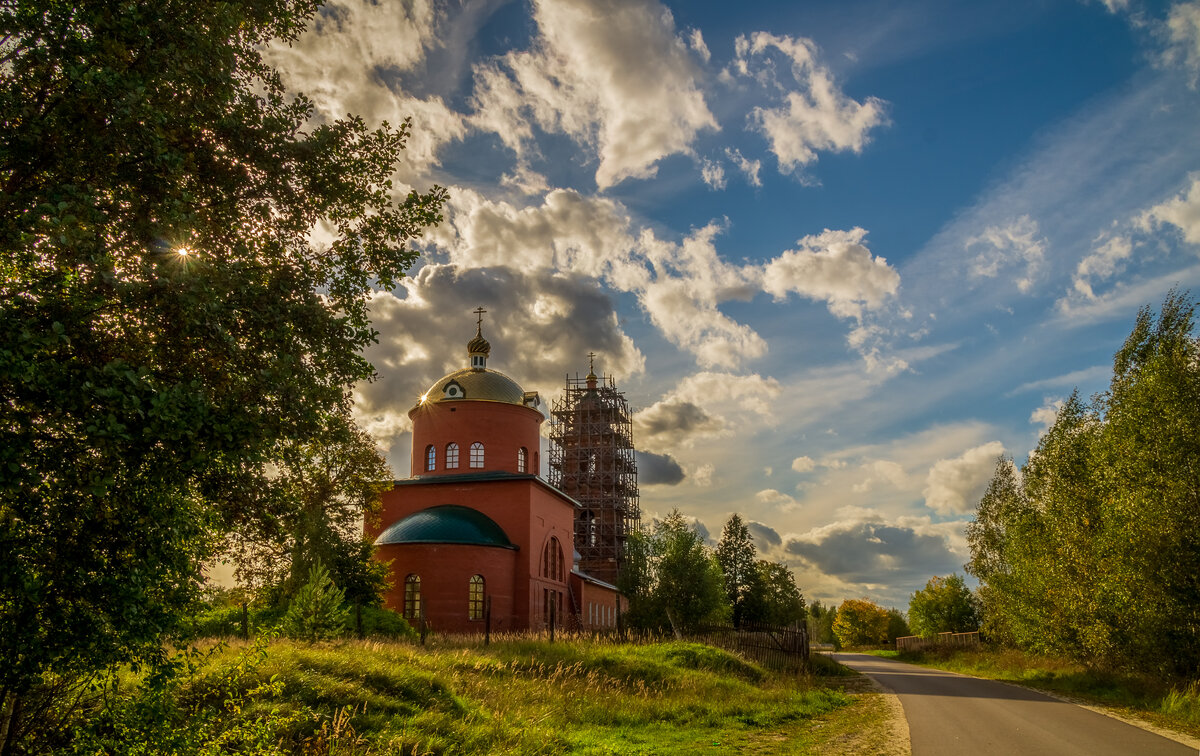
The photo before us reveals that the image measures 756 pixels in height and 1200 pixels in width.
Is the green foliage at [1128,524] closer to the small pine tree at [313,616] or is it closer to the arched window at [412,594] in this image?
the small pine tree at [313,616]

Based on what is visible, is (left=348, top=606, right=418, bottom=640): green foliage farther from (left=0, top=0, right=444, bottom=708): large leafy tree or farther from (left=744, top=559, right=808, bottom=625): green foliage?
(left=744, top=559, right=808, bottom=625): green foliage

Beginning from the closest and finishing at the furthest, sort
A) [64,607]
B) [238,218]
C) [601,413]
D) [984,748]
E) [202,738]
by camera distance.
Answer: [64,607], [202,738], [238,218], [984,748], [601,413]

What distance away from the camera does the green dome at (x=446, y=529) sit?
96.0 feet

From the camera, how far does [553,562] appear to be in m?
34.8

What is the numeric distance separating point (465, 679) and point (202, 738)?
8185 millimetres

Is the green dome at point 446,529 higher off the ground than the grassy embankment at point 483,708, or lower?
higher

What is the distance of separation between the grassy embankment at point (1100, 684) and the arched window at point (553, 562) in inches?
698

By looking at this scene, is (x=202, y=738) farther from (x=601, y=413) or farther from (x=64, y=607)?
(x=601, y=413)

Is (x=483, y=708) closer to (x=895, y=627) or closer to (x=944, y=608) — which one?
(x=944, y=608)

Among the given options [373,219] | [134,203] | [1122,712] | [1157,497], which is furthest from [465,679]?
[1157,497]

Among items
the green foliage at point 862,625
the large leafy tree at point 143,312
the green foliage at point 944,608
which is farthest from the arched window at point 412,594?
the green foliage at point 862,625

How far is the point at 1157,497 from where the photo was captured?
16875 mm

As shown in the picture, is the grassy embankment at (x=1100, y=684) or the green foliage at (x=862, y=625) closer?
the grassy embankment at (x=1100, y=684)

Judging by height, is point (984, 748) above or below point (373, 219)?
below
